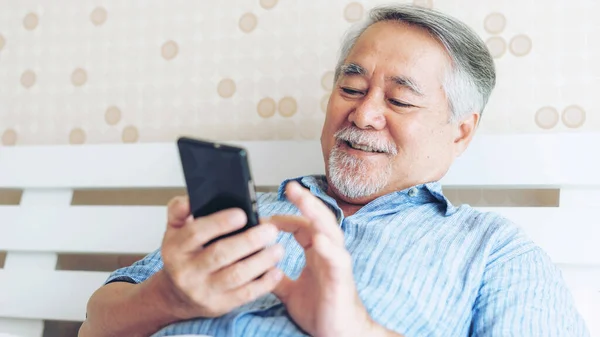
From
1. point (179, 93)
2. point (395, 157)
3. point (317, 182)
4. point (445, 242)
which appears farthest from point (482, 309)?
point (179, 93)

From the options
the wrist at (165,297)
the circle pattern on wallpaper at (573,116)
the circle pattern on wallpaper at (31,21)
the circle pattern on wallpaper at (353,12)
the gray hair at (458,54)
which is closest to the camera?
the wrist at (165,297)

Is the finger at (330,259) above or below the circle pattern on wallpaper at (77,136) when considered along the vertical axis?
above

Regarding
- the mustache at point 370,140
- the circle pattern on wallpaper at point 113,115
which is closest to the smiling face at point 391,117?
the mustache at point 370,140

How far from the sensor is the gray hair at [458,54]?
3.79 feet

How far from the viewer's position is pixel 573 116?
4.28 ft

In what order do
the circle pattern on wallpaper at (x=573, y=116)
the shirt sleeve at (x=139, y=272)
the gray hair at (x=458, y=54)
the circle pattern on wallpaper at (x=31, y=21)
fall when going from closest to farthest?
the shirt sleeve at (x=139, y=272) < the gray hair at (x=458, y=54) < the circle pattern on wallpaper at (x=573, y=116) < the circle pattern on wallpaper at (x=31, y=21)

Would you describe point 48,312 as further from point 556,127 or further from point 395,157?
point 556,127

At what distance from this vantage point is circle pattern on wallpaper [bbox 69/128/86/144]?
1.59 m

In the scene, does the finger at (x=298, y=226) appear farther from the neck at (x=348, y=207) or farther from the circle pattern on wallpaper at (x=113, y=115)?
the circle pattern on wallpaper at (x=113, y=115)

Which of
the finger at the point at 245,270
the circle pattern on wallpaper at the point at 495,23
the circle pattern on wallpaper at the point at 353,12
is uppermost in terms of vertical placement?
the circle pattern on wallpaper at the point at 353,12

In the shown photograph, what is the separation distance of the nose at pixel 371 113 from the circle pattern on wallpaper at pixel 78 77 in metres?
0.82

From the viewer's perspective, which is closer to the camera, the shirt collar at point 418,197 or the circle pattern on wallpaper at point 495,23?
the shirt collar at point 418,197

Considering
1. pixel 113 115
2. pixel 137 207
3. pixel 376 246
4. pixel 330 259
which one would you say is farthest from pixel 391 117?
pixel 113 115

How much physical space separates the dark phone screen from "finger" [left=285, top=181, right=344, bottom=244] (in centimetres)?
5
